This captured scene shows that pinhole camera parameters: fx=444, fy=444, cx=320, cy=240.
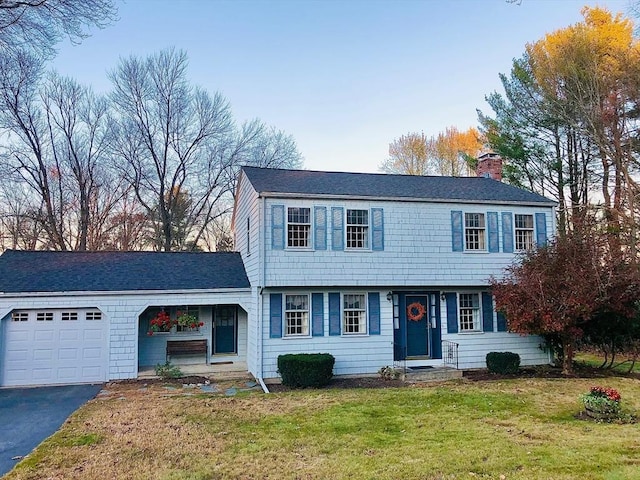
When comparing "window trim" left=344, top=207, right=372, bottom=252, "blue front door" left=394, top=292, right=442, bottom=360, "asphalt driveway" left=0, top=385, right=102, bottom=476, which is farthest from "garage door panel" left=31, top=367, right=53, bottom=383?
"blue front door" left=394, top=292, right=442, bottom=360

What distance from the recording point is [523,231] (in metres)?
14.2

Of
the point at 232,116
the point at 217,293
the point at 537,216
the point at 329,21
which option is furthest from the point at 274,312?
the point at 232,116

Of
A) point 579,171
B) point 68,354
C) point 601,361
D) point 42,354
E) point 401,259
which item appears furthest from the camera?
point 579,171

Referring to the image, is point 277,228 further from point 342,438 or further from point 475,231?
point 342,438

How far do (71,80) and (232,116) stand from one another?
9228mm

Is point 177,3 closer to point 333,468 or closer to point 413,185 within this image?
point 413,185

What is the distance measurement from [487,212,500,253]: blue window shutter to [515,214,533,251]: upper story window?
0.74 meters

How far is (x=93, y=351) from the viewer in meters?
12.3

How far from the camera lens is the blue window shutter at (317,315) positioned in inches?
491

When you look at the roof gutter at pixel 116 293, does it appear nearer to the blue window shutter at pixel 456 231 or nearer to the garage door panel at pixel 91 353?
the garage door panel at pixel 91 353

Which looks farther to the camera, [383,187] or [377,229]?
[383,187]

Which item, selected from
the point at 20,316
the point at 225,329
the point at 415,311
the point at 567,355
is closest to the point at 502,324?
the point at 567,355

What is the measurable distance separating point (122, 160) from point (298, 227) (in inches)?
725

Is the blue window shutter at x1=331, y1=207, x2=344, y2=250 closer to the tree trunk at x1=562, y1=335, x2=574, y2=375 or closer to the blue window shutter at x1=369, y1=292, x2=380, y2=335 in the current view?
the blue window shutter at x1=369, y1=292, x2=380, y2=335
